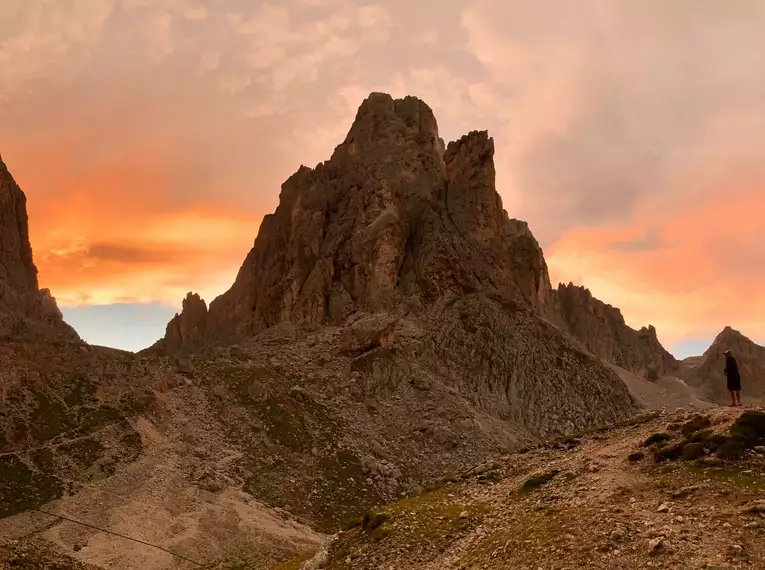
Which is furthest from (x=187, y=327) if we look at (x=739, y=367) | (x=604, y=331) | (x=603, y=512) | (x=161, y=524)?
(x=739, y=367)

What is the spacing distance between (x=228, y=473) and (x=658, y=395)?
231 ft

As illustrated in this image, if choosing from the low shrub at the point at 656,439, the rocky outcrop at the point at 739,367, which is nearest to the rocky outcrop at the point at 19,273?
the low shrub at the point at 656,439

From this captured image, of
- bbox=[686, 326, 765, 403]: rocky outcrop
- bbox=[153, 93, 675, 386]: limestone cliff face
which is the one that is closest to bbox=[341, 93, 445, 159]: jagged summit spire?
bbox=[153, 93, 675, 386]: limestone cliff face

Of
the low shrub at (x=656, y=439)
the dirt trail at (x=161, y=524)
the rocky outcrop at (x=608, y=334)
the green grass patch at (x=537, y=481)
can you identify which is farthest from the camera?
Result: the rocky outcrop at (x=608, y=334)

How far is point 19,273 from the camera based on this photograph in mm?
108125

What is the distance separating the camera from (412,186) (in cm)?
10150

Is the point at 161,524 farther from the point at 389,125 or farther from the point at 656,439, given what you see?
the point at 389,125

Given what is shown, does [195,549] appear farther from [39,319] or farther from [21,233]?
[21,233]

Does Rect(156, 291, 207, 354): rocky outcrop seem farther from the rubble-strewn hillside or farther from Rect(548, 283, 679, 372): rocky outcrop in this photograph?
the rubble-strewn hillside

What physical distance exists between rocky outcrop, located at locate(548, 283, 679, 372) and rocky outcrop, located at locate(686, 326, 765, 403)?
8.37 meters

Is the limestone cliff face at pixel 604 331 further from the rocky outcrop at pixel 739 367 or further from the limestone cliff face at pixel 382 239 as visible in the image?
the limestone cliff face at pixel 382 239

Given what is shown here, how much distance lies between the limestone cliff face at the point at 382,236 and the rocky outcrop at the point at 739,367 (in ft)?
258

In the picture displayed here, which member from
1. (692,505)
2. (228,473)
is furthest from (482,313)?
(692,505)

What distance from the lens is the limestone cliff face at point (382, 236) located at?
89500 millimetres
